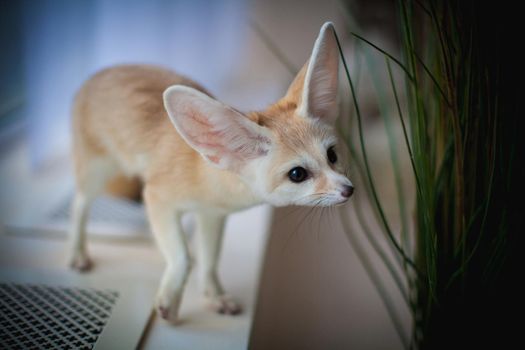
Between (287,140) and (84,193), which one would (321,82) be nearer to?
(287,140)

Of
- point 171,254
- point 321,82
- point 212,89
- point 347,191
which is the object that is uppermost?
point 321,82

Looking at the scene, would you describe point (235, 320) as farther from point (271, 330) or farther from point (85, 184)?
point (85, 184)

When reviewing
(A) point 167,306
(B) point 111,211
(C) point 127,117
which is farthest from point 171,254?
(B) point 111,211

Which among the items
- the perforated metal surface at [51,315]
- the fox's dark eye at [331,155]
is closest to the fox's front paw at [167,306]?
the perforated metal surface at [51,315]

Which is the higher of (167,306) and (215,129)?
(215,129)

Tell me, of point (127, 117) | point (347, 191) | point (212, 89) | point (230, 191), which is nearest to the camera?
point (347, 191)

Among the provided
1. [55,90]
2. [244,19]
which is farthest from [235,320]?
[244,19]

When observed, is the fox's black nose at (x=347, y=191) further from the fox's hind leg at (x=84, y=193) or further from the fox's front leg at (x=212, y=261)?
the fox's hind leg at (x=84, y=193)
